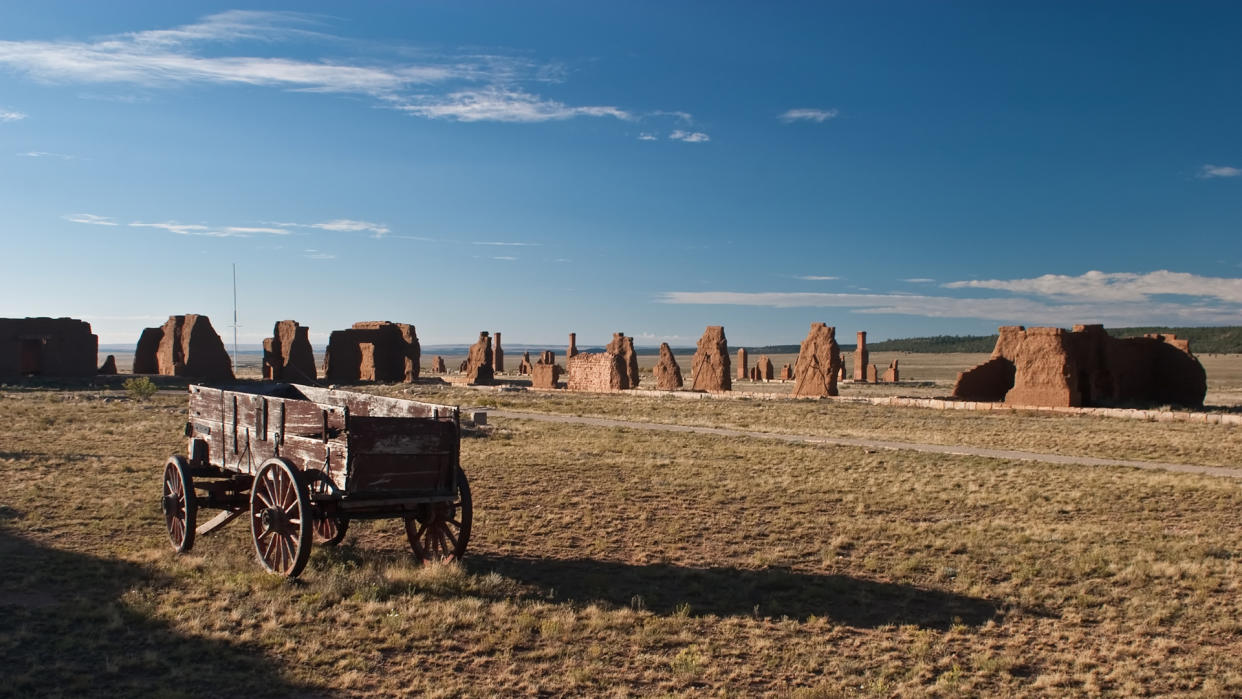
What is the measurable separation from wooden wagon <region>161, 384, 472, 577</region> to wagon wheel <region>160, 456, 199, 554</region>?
0.04 feet

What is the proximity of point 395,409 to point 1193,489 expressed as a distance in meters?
13.5

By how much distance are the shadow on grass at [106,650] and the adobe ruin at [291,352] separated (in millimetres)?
42994

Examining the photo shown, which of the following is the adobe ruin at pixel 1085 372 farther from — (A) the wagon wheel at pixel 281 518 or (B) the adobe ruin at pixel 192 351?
(B) the adobe ruin at pixel 192 351

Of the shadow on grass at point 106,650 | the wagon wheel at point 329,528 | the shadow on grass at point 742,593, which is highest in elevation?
the wagon wheel at point 329,528

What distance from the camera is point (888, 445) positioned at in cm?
2167

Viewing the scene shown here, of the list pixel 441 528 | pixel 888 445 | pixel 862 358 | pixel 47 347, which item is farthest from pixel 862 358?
pixel 441 528

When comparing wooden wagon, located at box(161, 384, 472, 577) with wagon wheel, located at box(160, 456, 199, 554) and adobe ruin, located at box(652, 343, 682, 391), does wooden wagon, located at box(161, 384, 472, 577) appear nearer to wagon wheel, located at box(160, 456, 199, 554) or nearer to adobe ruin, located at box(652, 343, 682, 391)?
wagon wheel, located at box(160, 456, 199, 554)

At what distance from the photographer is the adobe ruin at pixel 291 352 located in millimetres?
49969

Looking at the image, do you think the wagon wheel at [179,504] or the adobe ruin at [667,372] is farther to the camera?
the adobe ruin at [667,372]

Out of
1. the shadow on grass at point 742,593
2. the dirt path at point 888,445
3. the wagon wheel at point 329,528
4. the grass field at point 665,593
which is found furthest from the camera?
the dirt path at point 888,445

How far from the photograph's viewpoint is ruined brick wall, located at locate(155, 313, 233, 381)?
146 feet

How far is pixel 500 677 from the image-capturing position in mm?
6070

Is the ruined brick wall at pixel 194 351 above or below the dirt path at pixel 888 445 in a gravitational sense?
above

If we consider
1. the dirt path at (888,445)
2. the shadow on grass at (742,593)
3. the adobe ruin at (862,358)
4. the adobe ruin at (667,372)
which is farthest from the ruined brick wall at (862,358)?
the shadow on grass at (742,593)
